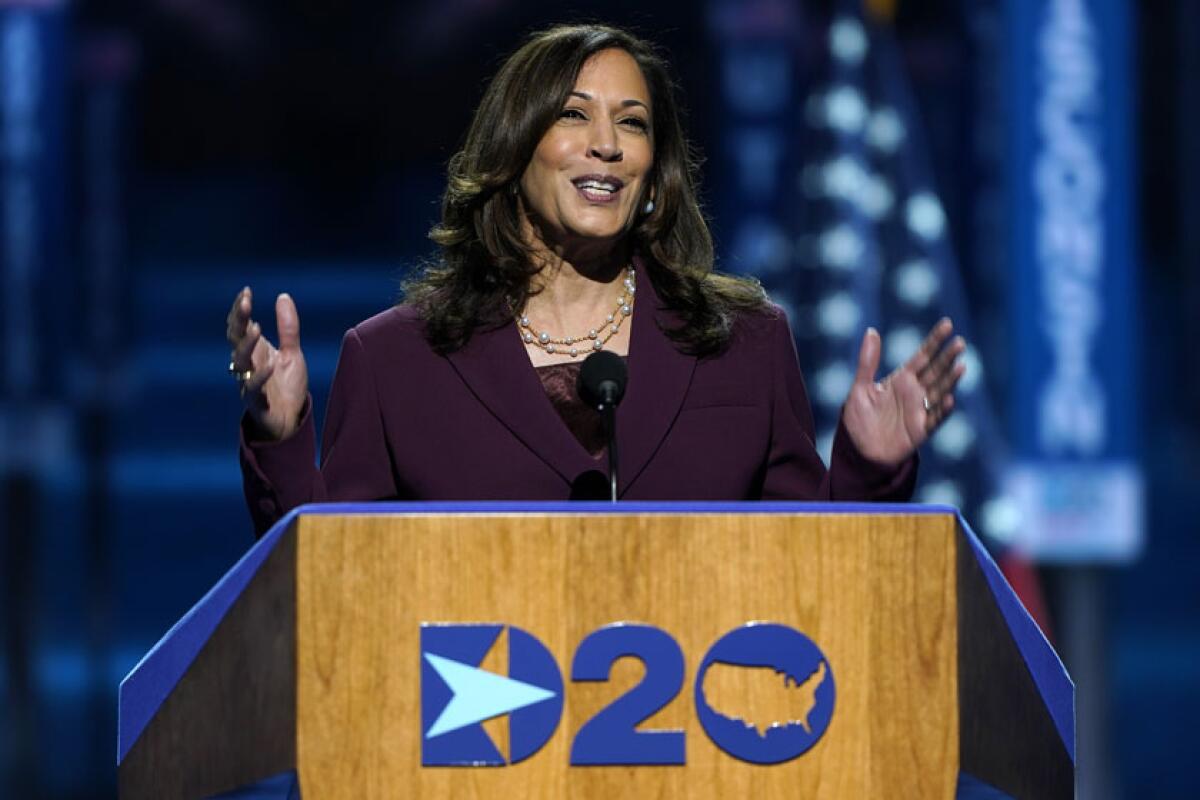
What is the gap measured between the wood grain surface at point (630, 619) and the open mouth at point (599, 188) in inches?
25.6

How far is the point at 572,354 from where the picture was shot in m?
1.89

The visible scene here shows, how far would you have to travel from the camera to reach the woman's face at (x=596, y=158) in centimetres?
187

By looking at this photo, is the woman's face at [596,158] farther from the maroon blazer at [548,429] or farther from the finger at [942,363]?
the finger at [942,363]

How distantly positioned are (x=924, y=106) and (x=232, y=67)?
2754 mm

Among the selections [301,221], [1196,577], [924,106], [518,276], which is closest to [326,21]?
[301,221]

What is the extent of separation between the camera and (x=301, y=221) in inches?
284

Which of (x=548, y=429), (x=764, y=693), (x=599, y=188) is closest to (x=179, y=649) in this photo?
(x=764, y=693)

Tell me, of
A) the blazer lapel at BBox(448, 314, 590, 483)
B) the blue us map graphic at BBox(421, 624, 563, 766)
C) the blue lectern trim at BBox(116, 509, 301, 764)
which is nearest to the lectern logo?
the blue us map graphic at BBox(421, 624, 563, 766)

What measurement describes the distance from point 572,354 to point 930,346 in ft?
1.35

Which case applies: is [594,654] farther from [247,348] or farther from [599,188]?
[599,188]

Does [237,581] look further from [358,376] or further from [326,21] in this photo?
[326,21]

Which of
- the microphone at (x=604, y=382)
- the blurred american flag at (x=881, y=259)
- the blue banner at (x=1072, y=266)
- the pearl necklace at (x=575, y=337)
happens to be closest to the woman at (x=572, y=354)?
the pearl necklace at (x=575, y=337)

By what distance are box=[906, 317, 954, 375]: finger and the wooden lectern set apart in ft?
0.96

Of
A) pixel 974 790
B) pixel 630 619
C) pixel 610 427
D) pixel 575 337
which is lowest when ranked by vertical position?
pixel 974 790
